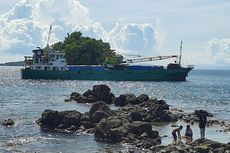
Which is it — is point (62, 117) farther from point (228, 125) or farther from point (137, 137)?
point (228, 125)

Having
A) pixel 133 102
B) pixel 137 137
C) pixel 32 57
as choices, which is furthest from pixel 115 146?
pixel 32 57

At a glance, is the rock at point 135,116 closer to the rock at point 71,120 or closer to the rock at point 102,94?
the rock at point 71,120

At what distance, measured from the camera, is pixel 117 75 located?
526 ft

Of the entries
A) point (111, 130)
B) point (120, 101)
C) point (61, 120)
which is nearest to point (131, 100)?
point (120, 101)

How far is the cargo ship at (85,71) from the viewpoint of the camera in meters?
149

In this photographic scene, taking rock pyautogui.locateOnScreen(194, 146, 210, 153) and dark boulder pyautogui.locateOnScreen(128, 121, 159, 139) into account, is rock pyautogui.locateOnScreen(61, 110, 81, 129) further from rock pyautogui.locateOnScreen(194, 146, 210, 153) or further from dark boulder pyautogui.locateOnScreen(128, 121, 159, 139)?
rock pyautogui.locateOnScreen(194, 146, 210, 153)

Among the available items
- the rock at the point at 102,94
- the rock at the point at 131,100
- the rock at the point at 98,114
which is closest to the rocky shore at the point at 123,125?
the rock at the point at 98,114

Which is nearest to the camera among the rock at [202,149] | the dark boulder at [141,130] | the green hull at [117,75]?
the rock at [202,149]

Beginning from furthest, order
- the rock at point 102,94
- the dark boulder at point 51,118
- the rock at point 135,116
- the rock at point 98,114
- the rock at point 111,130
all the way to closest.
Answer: the rock at point 102,94
the rock at point 135,116
the dark boulder at point 51,118
the rock at point 98,114
the rock at point 111,130

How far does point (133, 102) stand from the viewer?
251ft

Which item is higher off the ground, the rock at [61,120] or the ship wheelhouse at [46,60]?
the ship wheelhouse at [46,60]

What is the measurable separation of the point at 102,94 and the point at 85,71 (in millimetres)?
76980

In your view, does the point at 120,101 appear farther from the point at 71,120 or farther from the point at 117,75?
the point at 117,75

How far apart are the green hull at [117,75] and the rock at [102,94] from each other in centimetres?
6941
